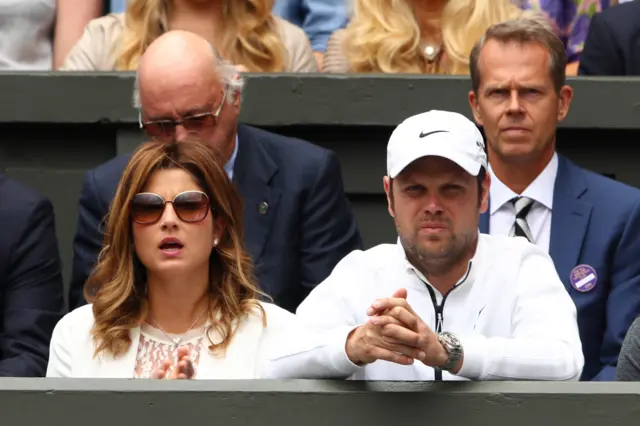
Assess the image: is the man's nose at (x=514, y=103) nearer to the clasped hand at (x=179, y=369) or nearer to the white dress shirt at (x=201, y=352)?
the white dress shirt at (x=201, y=352)

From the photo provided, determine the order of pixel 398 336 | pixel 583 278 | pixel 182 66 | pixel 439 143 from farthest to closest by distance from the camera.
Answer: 1. pixel 182 66
2. pixel 583 278
3. pixel 439 143
4. pixel 398 336

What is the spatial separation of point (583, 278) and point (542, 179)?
39 centimetres

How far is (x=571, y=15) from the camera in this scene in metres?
6.55

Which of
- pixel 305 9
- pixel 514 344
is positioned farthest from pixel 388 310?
pixel 305 9

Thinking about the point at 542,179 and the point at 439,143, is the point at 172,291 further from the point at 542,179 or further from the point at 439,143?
the point at 542,179

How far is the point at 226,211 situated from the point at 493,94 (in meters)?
1.08

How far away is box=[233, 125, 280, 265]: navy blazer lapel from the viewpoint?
5379mm

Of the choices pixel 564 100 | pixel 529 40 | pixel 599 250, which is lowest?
pixel 599 250

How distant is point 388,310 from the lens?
3.81 meters

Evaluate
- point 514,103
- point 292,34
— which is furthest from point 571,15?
point 514,103

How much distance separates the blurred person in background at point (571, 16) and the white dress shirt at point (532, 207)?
3.97 feet

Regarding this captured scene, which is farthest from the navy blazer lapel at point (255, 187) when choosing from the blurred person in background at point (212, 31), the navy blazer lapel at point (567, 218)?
the navy blazer lapel at point (567, 218)

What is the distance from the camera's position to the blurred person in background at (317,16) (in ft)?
21.7

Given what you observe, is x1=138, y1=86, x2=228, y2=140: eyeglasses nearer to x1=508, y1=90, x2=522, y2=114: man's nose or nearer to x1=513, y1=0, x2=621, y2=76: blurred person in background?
x1=508, y1=90, x2=522, y2=114: man's nose
